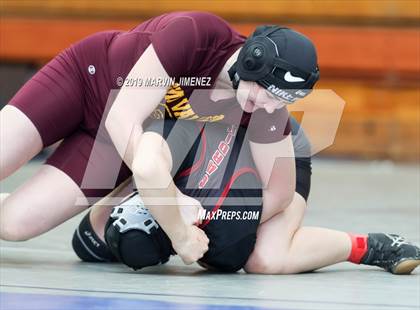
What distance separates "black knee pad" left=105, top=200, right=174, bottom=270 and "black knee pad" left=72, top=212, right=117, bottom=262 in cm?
29

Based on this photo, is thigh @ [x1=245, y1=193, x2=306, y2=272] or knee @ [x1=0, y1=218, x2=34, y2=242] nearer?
thigh @ [x1=245, y1=193, x2=306, y2=272]

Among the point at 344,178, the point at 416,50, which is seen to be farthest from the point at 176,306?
the point at 416,50

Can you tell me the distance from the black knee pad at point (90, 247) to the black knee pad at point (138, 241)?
29 centimetres

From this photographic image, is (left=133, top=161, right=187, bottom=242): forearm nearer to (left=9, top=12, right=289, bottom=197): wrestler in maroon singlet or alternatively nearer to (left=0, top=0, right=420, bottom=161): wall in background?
(left=9, top=12, right=289, bottom=197): wrestler in maroon singlet

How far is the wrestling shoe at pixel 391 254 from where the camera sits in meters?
3.30

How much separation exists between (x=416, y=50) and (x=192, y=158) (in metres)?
4.79

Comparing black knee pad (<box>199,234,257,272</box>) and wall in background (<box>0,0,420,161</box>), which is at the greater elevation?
black knee pad (<box>199,234,257,272</box>)

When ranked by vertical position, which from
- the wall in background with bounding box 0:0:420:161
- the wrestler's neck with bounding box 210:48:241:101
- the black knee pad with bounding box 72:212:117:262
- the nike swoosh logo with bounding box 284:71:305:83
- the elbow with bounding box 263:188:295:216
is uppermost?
the nike swoosh logo with bounding box 284:71:305:83

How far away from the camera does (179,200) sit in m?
3.05

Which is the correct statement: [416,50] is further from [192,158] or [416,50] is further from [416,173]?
[192,158]

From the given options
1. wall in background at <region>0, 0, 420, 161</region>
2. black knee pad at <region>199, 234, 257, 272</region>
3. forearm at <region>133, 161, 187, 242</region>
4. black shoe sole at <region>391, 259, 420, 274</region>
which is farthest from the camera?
wall in background at <region>0, 0, 420, 161</region>

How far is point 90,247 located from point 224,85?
75 cm

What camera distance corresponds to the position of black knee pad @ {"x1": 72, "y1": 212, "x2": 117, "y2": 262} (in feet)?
11.5

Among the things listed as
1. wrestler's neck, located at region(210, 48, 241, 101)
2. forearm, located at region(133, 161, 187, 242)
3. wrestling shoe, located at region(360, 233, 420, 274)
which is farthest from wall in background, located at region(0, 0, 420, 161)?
forearm, located at region(133, 161, 187, 242)
